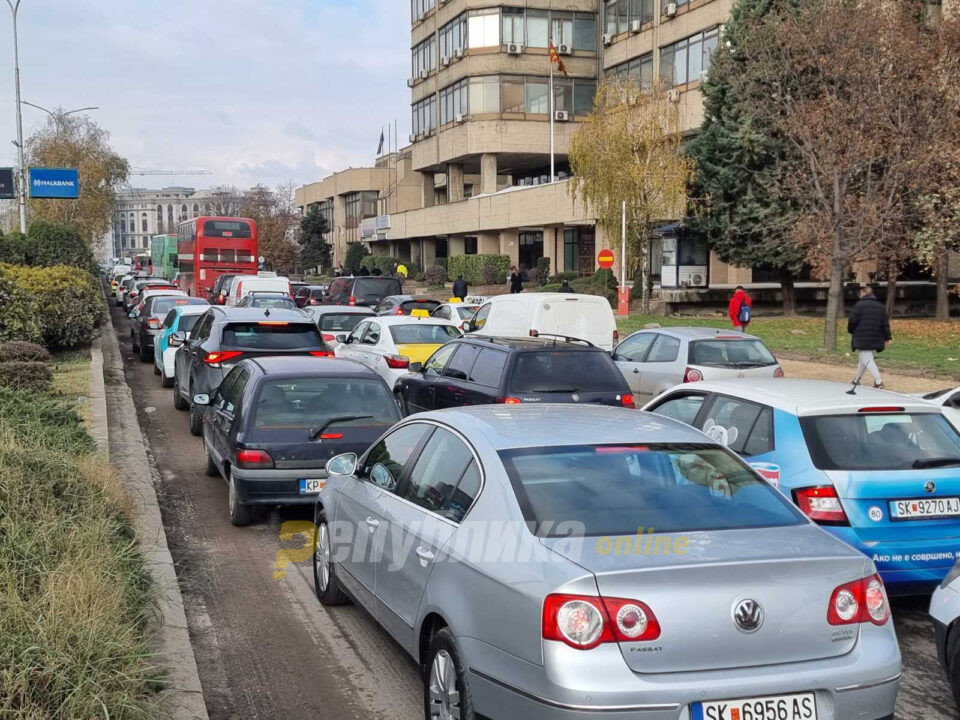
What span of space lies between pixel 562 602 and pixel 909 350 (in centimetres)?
2466

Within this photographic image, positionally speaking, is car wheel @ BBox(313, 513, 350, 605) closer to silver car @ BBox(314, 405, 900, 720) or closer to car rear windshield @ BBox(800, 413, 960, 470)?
silver car @ BBox(314, 405, 900, 720)

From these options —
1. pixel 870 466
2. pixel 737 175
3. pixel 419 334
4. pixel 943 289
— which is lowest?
pixel 870 466

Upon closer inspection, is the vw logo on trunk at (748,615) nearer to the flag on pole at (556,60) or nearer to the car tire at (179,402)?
the car tire at (179,402)

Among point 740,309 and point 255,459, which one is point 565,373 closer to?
point 255,459

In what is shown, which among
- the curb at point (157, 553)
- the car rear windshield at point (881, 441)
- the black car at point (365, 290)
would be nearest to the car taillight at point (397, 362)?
the curb at point (157, 553)

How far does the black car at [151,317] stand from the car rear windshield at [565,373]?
14.0 metres

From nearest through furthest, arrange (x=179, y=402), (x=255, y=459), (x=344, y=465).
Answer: (x=344, y=465) < (x=255, y=459) < (x=179, y=402)

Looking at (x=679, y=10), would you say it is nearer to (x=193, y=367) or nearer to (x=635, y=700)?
(x=193, y=367)

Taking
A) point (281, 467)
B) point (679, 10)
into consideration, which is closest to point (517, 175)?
point (679, 10)

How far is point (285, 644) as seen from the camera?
262 inches

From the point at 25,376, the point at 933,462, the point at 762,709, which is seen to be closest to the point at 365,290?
the point at 25,376

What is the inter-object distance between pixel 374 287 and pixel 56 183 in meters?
21.7

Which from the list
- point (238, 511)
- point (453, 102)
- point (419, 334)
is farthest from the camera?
point (453, 102)

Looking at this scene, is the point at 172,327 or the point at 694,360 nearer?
the point at 694,360
